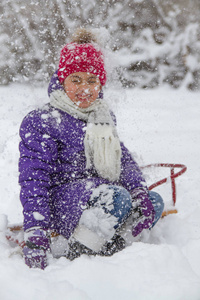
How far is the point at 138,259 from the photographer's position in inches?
54.9

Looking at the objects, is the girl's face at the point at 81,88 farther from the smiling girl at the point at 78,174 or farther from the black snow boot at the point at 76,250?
the black snow boot at the point at 76,250

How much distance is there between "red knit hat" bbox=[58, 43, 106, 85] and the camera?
6.76 feet

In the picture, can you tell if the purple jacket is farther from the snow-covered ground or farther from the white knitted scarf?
the snow-covered ground

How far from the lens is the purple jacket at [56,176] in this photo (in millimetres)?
1779

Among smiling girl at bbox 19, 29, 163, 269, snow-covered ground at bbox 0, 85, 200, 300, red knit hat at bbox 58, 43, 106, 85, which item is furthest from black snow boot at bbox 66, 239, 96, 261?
red knit hat at bbox 58, 43, 106, 85

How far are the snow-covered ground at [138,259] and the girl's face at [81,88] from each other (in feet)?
0.82

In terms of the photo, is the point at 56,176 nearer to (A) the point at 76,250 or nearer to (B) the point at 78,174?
(B) the point at 78,174

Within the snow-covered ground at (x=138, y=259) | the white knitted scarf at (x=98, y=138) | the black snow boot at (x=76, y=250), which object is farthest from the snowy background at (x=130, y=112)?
the white knitted scarf at (x=98, y=138)

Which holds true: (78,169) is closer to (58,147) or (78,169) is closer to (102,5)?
(58,147)

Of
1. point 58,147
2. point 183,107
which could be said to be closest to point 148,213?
point 58,147

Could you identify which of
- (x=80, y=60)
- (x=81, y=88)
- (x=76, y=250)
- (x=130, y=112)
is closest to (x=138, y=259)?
(x=76, y=250)

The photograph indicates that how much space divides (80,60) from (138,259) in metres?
1.22

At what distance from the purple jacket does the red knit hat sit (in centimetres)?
12

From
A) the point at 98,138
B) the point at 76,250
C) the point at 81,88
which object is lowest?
the point at 76,250
